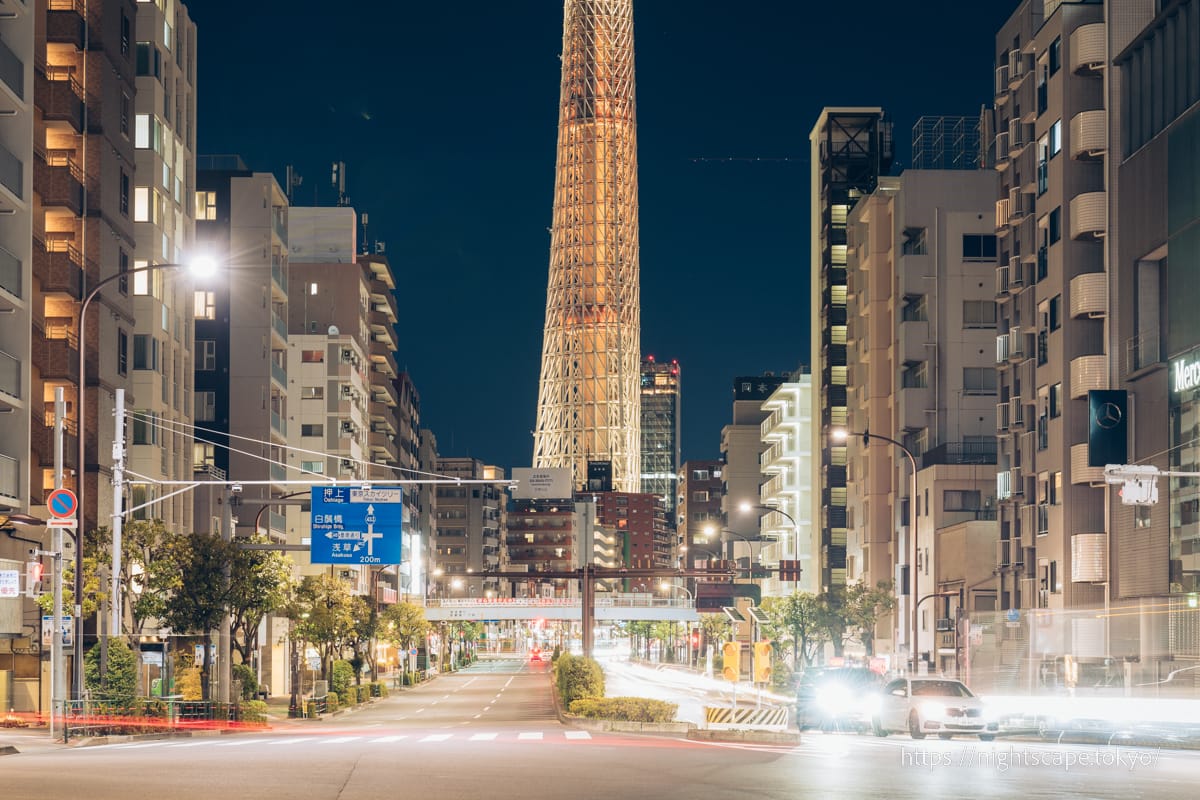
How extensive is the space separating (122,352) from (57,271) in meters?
6.88

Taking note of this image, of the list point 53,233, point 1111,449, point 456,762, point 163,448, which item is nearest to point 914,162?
point 1111,449

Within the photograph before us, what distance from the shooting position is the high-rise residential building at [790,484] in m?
152

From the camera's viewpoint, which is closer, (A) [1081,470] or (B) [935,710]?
(B) [935,710]

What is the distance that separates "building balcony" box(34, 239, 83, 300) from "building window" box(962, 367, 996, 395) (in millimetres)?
61929

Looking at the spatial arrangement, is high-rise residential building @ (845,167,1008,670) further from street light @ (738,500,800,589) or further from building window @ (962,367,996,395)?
street light @ (738,500,800,589)

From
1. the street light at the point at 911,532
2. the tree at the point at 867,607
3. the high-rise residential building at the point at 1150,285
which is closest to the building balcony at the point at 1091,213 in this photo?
the high-rise residential building at the point at 1150,285

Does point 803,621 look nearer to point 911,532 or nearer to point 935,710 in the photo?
point 911,532

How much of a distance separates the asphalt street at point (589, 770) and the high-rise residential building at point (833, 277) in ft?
317

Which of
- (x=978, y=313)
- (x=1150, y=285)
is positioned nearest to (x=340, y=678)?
(x=1150, y=285)

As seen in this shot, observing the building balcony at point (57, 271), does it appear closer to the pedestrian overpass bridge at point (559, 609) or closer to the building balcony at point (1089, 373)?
the building balcony at point (1089, 373)

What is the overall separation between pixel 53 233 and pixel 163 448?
16569 millimetres

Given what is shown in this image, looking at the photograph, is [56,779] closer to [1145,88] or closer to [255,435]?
[1145,88]

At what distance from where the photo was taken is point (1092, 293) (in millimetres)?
70312

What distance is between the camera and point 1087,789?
24.5 meters
